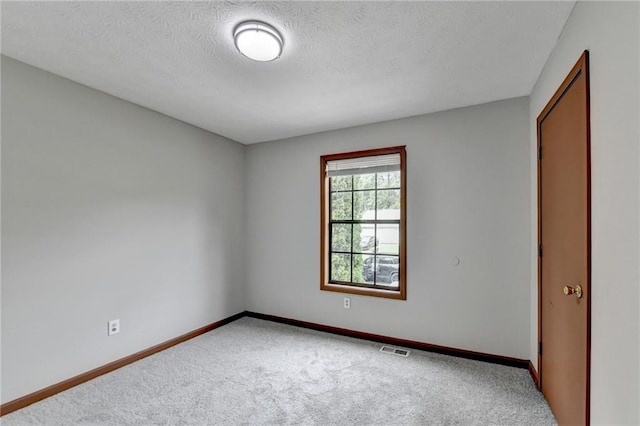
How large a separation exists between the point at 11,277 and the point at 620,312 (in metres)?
3.43

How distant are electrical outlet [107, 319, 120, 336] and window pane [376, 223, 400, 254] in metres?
2.65

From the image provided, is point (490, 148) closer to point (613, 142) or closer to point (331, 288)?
point (613, 142)

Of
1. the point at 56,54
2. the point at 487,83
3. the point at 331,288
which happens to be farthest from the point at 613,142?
the point at 56,54

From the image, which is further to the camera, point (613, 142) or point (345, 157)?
point (345, 157)

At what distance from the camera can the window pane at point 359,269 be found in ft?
11.8

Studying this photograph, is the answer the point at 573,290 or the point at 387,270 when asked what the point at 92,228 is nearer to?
the point at 387,270

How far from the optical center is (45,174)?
2.31m

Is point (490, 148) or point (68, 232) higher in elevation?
point (490, 148)

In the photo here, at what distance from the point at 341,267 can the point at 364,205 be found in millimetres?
815

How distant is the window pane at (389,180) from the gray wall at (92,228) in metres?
2.06

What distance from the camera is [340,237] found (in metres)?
3.76

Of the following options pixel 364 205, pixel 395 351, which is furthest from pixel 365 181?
pixel 395 351

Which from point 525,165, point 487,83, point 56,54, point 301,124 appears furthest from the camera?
point 301,124

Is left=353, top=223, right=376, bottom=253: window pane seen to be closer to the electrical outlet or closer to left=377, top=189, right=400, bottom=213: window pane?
left=377, top=189, right=400, bottom=213: window pane
